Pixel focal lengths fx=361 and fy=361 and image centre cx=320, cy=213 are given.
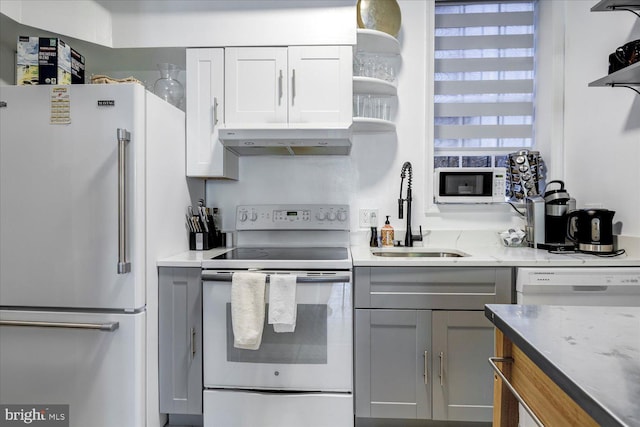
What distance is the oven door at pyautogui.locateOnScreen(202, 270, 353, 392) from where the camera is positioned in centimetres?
171

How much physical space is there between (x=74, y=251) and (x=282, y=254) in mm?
965

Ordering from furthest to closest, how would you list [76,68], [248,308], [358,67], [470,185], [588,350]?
[470,185], [358,67], [76,68], [248,308], [588,350]

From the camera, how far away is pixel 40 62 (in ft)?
5.45

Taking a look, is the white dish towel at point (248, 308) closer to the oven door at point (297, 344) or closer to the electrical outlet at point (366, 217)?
the oven door at point (297, 344)

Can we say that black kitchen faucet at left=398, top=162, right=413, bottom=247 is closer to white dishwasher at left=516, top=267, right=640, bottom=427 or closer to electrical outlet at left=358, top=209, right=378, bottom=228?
electrical outlet at left=358, top=209, right=378, bottom=228

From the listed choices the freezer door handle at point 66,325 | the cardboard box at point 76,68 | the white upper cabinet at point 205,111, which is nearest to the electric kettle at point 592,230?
the white upper cabinet at point 205,111

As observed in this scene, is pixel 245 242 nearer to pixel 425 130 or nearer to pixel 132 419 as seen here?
pixel 132 419

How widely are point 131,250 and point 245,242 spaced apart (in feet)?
2.83

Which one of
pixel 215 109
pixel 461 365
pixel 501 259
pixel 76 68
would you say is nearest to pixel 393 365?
pixel 461 365

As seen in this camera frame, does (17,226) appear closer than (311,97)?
Yes

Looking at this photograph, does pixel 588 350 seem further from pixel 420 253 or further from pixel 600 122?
pixel 600 122

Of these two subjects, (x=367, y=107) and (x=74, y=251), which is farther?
(x=367, y=107)

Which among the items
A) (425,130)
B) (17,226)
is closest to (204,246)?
(17,226)

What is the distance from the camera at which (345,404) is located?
66.9 inches
